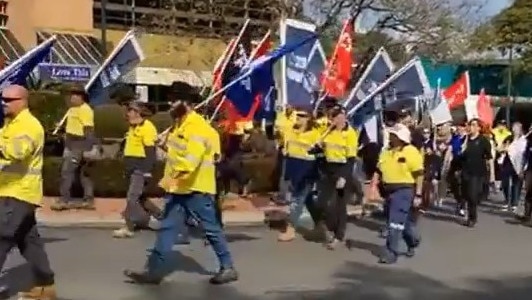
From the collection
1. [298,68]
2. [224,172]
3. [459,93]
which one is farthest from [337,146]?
[459,93]

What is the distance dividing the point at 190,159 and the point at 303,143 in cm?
412

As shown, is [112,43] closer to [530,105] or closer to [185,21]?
[185,21]

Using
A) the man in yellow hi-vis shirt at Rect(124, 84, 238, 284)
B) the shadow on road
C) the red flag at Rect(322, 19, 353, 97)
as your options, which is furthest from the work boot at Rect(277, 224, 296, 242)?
the red flag at Rect(322, 19, 353, 97)

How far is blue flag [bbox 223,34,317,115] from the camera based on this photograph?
14.9 metres

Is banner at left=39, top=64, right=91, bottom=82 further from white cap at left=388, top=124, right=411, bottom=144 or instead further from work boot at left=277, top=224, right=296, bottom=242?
white cap at left=388, top=124, right=411, bottom=144

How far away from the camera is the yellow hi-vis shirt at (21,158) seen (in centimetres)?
809

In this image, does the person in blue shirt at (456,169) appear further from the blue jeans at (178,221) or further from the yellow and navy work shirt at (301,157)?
the blue jeans at (178,221)

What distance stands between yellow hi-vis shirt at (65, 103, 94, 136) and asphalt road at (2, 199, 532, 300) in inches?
56.7

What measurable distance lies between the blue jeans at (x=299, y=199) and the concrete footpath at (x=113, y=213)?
2041 millimetres

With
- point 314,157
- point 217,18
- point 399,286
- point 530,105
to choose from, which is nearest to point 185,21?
point 217,18

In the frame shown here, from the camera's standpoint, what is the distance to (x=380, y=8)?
2598 cm

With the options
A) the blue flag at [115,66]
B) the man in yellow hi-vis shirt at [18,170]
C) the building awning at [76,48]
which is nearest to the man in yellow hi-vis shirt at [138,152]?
the blue flag at [115,66]

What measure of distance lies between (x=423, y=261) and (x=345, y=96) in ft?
18.2

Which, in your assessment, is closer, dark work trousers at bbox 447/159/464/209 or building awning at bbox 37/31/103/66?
dark work trousers at bbox 447/159/464/209
